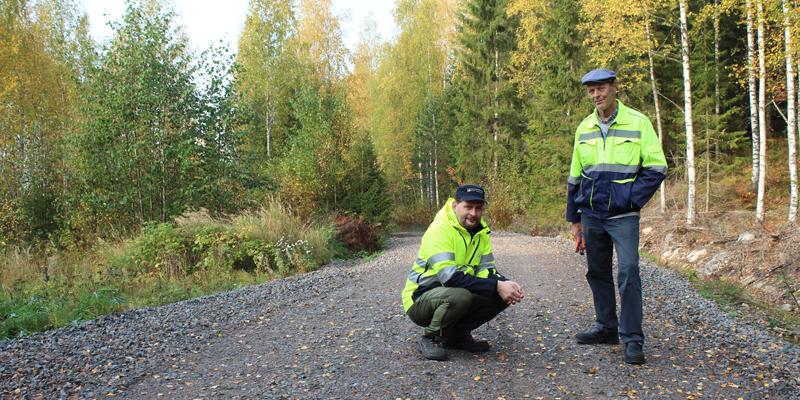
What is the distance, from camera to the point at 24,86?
21.4 m

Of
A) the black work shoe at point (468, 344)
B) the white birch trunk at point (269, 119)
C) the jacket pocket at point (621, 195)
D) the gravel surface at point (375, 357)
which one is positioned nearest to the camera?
the gravel surface at point (375, 357)

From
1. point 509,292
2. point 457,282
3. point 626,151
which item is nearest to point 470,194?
point 457,282

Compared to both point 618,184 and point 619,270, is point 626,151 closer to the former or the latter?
point 618,184

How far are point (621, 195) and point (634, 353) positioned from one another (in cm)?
112

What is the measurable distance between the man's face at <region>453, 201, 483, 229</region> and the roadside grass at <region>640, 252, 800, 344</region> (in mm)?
3184

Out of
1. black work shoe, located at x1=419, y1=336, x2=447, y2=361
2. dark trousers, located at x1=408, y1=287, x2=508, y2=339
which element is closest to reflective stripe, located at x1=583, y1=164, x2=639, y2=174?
dark trousers, located at x1=408, y1=287, x2=508, y2=339

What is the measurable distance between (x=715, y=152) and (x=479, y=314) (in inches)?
639

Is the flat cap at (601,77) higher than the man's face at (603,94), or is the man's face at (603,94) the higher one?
the flat cap at (601,77)

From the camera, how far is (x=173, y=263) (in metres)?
10.2

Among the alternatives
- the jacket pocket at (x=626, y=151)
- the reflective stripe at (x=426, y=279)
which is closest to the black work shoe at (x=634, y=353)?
the jacket pocket at (x=626, y=151)

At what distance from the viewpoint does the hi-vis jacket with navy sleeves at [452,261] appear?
3.94m

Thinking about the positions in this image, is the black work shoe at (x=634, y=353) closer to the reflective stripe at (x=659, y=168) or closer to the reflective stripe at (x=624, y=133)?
the reflective stripe at (x=659, y=168)

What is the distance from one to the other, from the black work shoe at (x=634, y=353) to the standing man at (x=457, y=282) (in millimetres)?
872

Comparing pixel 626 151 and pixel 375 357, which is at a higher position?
pixel 626 151
